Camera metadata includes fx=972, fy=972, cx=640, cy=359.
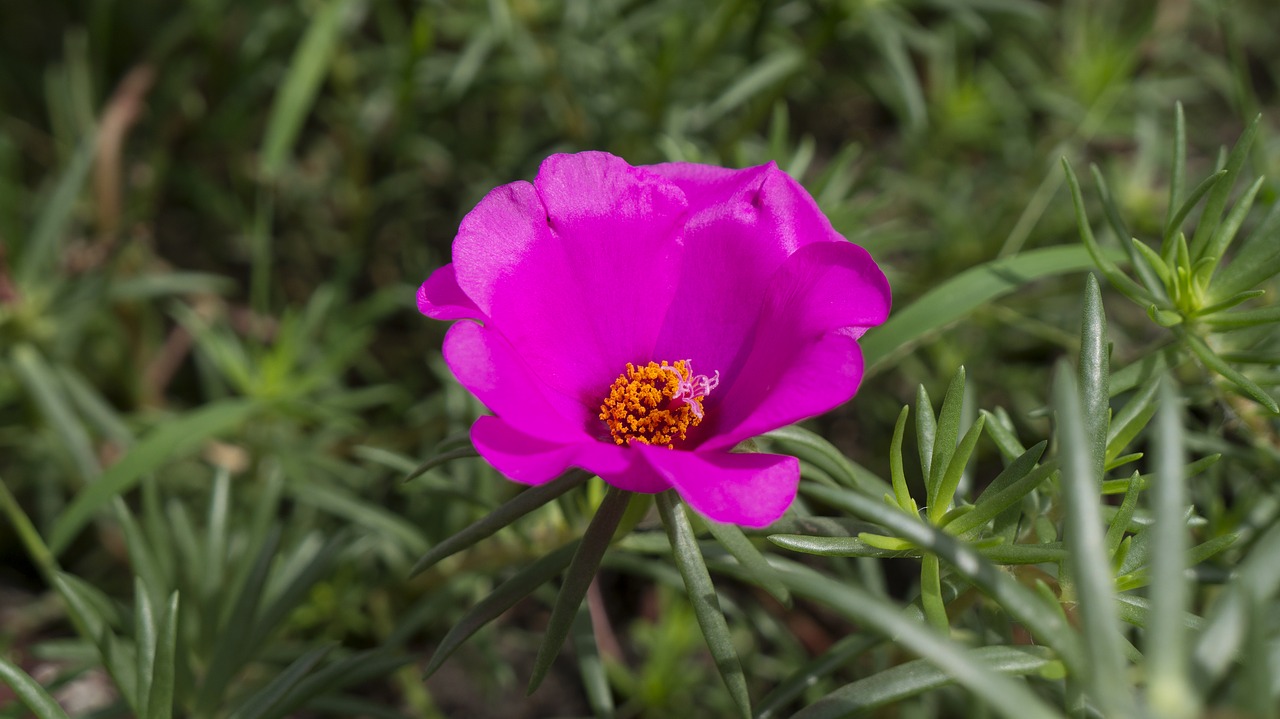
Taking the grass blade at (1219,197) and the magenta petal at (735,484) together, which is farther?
the grass blade at (1219,197)

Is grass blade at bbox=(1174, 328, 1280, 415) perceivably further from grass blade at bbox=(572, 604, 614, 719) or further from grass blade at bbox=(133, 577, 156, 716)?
grass blade at bbox=(133, 577, 156, 716)

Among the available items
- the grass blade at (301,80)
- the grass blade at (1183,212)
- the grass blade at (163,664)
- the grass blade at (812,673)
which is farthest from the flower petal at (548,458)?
the grass blade at (301,80)

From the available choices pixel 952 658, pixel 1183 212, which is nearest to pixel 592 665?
pixel 952 658

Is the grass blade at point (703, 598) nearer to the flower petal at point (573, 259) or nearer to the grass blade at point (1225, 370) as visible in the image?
the flower petal at point (573, 259)

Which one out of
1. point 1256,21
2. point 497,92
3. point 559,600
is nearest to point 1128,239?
point 559,600

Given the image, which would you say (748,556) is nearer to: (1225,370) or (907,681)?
(907,681)
